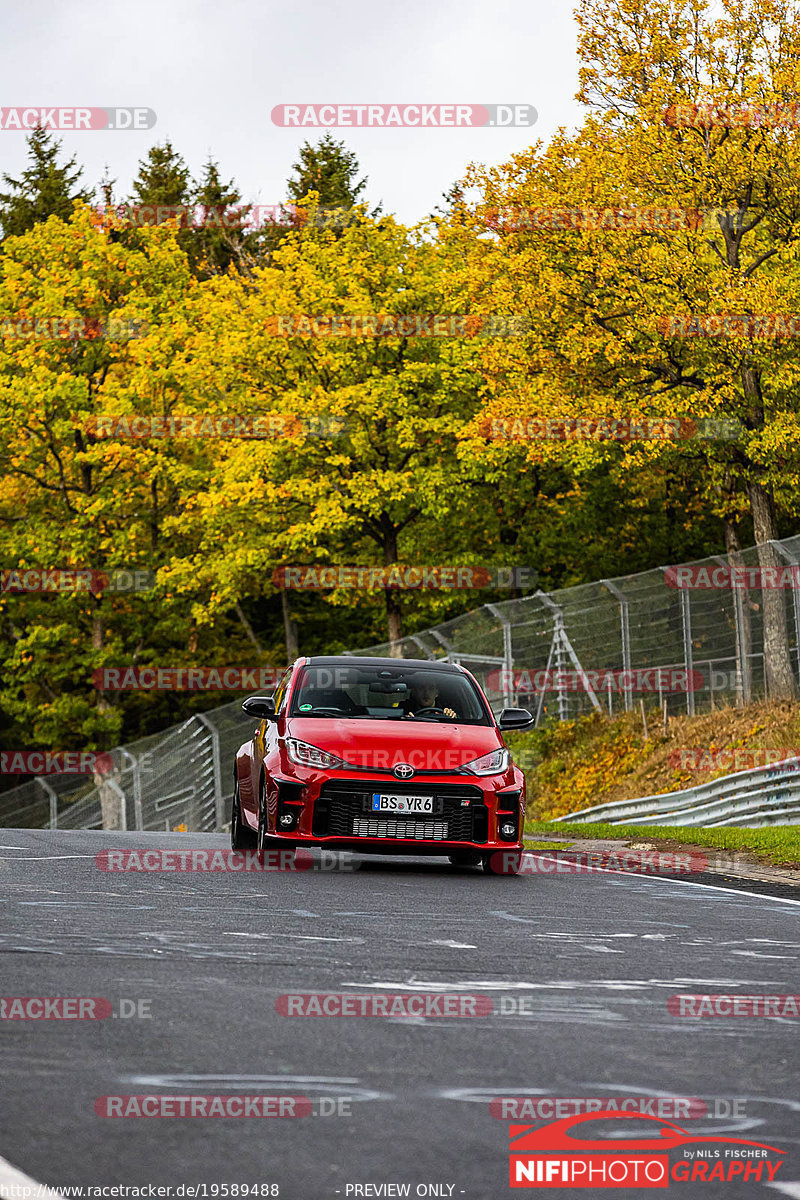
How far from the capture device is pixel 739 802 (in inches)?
875

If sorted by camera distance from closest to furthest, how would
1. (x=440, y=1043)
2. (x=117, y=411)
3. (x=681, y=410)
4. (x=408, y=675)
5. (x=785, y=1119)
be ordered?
(x=785, y=1119) → (x=440, y=1043) → (x=408, y=675) → (x=681, y=410) → (x=117, y=411)

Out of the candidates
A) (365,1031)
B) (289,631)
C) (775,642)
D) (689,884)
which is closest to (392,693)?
(689,884)

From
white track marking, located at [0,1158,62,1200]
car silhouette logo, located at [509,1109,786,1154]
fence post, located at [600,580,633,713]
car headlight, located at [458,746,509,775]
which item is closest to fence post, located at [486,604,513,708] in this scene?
fence post, located at [600,580,633,713]

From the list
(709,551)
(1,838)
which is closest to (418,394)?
(709,551)

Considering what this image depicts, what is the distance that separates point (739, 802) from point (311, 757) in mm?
9775

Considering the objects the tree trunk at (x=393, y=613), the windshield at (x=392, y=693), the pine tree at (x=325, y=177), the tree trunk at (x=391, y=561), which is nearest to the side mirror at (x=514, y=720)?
the windshield at (x=392, y=693)

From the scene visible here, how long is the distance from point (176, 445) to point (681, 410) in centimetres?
2350

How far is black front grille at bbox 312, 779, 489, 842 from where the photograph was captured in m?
13.7

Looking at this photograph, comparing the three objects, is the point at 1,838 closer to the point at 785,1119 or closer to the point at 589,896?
the point at 589,896

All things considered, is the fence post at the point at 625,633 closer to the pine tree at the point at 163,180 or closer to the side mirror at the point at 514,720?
the side mirror at the point at 514,720

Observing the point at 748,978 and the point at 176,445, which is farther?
the point at 176,445

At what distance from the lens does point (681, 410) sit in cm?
2984

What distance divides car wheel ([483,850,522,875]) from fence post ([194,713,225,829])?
66.8 ft

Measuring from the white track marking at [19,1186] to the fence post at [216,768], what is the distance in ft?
98.9
